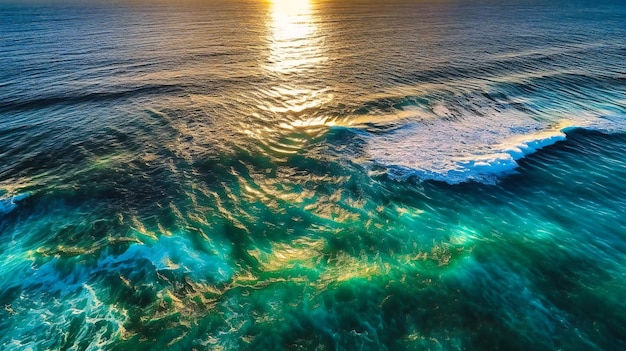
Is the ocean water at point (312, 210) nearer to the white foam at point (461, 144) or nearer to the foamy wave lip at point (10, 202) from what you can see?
the foamy wave lip at point (10, 202)

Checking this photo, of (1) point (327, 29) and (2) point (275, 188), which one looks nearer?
(2) point (275, 188)

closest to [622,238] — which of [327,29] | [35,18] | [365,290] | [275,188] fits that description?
[365,290]

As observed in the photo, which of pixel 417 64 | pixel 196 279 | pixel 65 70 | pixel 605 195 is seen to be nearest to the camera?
pixel 196 279

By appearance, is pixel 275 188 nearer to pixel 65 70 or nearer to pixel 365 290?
pixel 365 290

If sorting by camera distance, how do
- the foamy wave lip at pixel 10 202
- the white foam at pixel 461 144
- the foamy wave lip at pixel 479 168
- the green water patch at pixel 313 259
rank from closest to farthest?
1. the green water patch at pixel 313 259
2. the foamy wave lip at pixel 10 202
3. the foamy wave lip at pixel 479 168
4. the white foam at pixel 461 144

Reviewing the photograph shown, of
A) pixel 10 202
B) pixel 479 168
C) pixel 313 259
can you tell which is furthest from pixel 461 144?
pixel 10 202

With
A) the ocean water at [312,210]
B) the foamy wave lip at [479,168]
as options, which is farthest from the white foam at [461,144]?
the ocean water at [312,210]

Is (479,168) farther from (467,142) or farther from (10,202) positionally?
(10,202)
